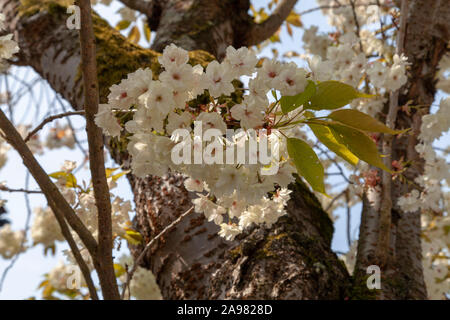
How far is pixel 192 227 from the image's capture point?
139 cm

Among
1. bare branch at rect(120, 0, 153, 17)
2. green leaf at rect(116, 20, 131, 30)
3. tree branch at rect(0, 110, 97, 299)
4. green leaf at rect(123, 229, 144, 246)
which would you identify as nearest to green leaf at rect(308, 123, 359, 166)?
tree branch at rect(0, 110, 97, 299)

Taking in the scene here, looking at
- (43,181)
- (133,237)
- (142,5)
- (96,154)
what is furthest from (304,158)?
(142,5)

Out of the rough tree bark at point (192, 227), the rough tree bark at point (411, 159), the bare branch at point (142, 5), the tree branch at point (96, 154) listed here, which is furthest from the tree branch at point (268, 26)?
the tree branch at point (96, 154)

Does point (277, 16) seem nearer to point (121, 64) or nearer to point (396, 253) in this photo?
point (121, 64)

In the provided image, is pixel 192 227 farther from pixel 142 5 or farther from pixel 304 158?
pixel 142 5

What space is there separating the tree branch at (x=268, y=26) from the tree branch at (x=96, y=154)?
152 cm

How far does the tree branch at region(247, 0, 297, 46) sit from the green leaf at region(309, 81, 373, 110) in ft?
5.16

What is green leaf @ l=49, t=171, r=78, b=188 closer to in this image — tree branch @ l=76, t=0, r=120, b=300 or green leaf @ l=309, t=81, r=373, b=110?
tree branch @ l=76, t=0, r=120, b=300

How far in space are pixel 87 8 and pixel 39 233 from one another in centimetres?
311

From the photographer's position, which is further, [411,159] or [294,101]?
[411,159]

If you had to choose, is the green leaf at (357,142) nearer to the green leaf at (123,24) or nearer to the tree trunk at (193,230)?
the tree trunk at (193,230)

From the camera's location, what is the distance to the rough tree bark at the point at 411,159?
4.72 ft

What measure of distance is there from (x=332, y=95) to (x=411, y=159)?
3.82 ft

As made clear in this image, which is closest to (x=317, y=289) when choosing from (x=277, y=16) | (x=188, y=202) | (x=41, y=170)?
(x=188, y=202)
